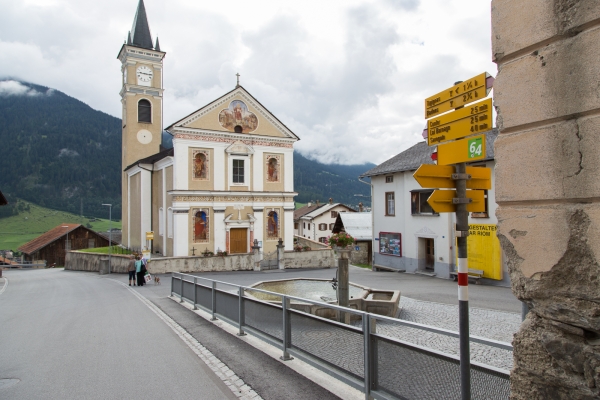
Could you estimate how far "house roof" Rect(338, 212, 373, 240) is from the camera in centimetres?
4581

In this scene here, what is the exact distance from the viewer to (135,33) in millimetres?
47656

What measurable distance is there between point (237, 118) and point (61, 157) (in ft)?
485

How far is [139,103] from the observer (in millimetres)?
44688

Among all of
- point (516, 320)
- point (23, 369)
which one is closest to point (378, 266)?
point (516, 320)

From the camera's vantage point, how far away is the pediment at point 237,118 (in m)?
34.6

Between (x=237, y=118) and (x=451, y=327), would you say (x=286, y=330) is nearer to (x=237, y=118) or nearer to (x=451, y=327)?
(x=451, y=327)

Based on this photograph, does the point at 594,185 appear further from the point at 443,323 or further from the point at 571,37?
the point at 443,323

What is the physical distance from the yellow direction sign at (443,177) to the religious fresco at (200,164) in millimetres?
31786

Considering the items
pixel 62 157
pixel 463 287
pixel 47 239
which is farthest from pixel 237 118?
pixel 62 157

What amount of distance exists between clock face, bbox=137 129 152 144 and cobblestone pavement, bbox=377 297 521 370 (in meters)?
35.9

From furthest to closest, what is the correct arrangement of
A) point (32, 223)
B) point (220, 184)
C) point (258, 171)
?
point (32, 223)
point (258, 171)
point (220, 184)

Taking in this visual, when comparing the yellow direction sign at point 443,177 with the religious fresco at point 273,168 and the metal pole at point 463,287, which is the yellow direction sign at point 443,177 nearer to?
the metal pole at point 463,287

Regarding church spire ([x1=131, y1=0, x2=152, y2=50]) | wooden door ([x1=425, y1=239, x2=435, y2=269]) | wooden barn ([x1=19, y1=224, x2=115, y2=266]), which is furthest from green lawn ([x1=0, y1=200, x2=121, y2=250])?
wooden door ([x1=425, y1=239, x2=435, y2=269])

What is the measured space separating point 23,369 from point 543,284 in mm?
7763
